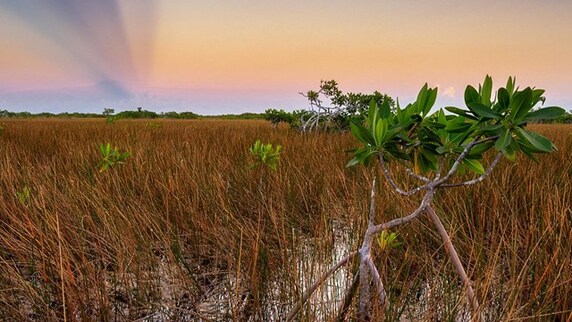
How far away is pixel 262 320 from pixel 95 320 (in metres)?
0.65

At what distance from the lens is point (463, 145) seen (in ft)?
3.65

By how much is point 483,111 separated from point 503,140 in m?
0.09

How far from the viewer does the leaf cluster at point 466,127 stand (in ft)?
2.98

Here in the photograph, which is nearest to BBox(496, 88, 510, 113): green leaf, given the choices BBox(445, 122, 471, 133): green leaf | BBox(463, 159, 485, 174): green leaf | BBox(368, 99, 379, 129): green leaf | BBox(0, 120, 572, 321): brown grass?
BBox(445, 122, 471, 133): green leaf

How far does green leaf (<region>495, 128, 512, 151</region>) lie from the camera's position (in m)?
0.90

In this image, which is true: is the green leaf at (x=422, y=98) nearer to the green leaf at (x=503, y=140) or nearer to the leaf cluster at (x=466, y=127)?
the leaf cluster at (x=466, y=127)

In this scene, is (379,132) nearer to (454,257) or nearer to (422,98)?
(422,98)

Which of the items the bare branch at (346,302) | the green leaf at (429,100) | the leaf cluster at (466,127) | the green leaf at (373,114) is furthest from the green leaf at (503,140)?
the bare branch at (346,302)

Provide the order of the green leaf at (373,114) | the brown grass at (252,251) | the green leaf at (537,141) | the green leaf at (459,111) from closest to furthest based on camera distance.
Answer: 1. the green leaf at (537,141)
2. the green leaf at (459,111)
3. the green leaf at (373,114)
4. the brown grass at (252,251)

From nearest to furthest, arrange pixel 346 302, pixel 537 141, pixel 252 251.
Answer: pixel 537 141, pixel 346 302, pixel 252 251

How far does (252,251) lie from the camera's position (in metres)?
1.64

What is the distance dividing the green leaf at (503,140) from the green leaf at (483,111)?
4cm

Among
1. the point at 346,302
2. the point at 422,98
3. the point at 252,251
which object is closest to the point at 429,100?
the point at 422,98

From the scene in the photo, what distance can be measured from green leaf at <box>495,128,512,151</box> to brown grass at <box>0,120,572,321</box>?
460 millimetres
